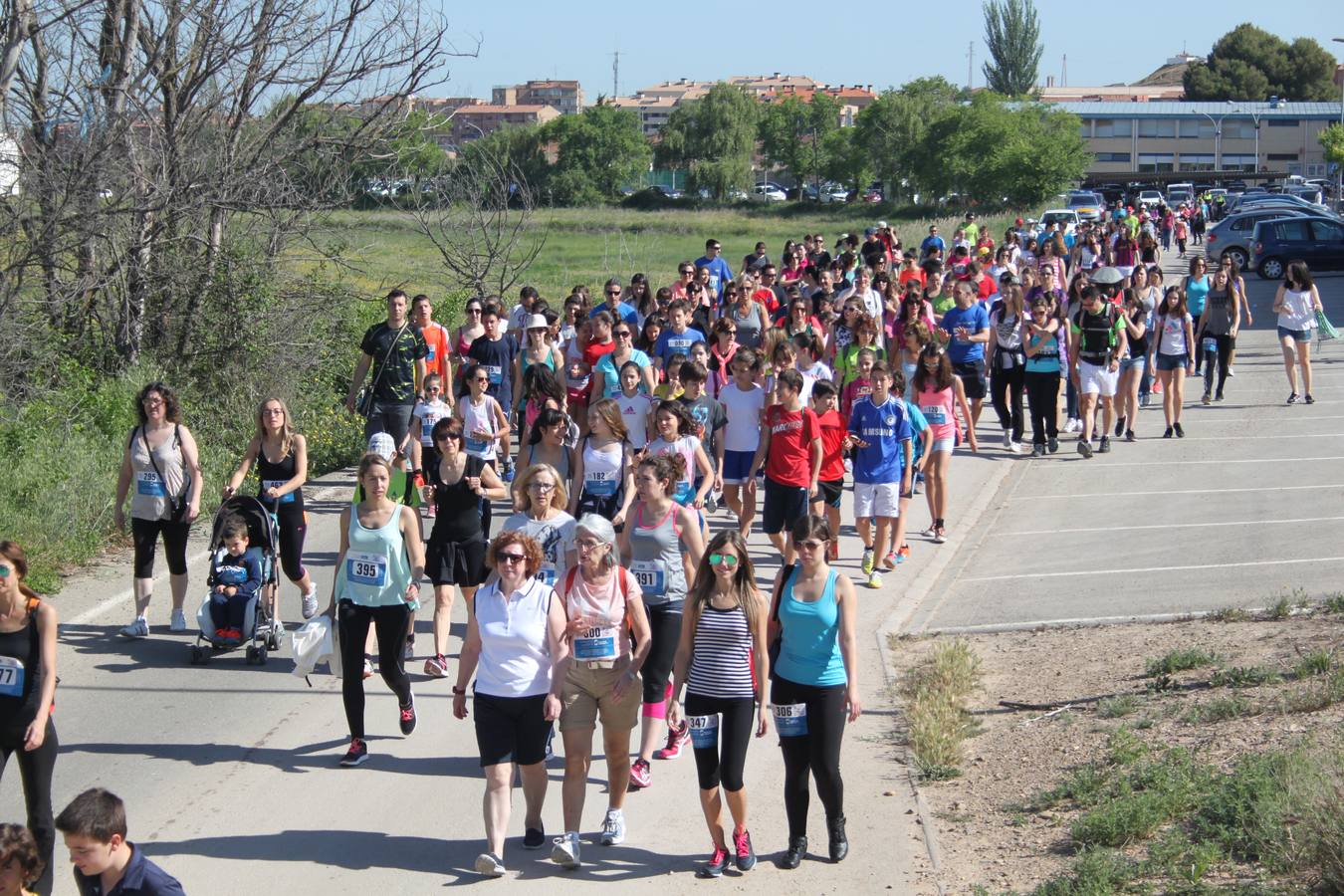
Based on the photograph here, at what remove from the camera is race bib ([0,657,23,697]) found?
625cm

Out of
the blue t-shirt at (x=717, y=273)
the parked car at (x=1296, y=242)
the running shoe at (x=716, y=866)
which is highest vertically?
the parked car at (x=1296, y=242)

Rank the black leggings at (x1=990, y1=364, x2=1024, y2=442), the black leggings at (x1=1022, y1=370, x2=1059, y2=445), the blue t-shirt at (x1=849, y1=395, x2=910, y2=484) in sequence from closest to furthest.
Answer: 1. the blue t-shirt at (x1=849, y1=395, x2=910, y2=484)
2. the black leggings at (x1=1022, y1=370, x2=1059, y2=445)
3. the black leggings at (x1=990, y1=364, x2=1024, y2=442)

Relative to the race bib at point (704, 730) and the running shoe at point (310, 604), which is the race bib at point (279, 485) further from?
the race bib at point (704, 730)

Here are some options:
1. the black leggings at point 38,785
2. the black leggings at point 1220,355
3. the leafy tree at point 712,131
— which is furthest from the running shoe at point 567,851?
the leafy tree at point 712,131

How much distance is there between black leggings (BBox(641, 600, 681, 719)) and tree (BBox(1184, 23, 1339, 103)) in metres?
144

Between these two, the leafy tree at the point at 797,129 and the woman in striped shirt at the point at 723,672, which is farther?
the leafy tree at the point at 797,129

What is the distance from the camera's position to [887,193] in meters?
118

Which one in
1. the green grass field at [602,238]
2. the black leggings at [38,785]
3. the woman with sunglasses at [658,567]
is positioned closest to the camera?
the black leggings at [38,785]

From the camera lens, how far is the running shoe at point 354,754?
7.89 metres

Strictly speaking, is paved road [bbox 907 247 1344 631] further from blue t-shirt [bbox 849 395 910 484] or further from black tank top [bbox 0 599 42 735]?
black tank top [bbox 0 599 42 735]

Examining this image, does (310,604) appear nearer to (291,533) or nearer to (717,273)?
(291,533)

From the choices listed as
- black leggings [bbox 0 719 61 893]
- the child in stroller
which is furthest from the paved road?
black leggings [bbox 0 719 61 893]

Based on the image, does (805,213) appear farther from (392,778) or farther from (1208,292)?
(392,778)

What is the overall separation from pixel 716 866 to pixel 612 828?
1.83 feet
